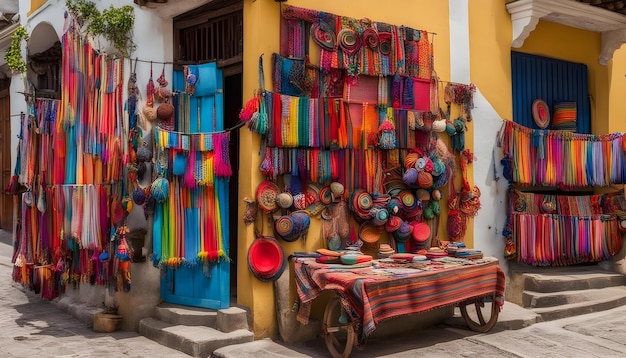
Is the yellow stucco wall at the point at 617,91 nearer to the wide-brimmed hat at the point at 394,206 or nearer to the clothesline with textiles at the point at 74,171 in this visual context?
the wide-brimmed hat at the point at 394,206

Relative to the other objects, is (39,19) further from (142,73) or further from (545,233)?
(545,233)

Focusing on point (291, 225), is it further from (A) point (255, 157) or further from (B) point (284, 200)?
(A) point (255, 157)

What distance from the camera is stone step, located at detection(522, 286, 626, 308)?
743 cm

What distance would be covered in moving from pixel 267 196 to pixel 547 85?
194 inches

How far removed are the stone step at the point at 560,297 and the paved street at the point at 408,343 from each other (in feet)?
0.94

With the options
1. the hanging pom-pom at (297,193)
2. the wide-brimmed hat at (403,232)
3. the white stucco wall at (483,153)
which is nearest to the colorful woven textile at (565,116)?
the white stucco wall at (483,153)

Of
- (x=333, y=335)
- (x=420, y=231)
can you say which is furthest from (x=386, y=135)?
(x=333, y=335)

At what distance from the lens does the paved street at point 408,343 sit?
578cm

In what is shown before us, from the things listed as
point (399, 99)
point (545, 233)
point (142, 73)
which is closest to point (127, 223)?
point (142, 73)

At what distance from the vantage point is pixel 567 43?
8898 mm

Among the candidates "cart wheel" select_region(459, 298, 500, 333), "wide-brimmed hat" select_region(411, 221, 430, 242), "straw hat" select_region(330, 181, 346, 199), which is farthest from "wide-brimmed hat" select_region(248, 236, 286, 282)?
"cart wheel" select_region(459, 298, 500, 333)

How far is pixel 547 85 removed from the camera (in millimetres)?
8758

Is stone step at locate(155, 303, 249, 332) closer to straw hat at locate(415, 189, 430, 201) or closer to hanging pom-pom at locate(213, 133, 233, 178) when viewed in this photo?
hanging pom-pom at locate(213, 133, 233, 178)

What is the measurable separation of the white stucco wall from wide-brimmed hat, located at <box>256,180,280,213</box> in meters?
2.86
